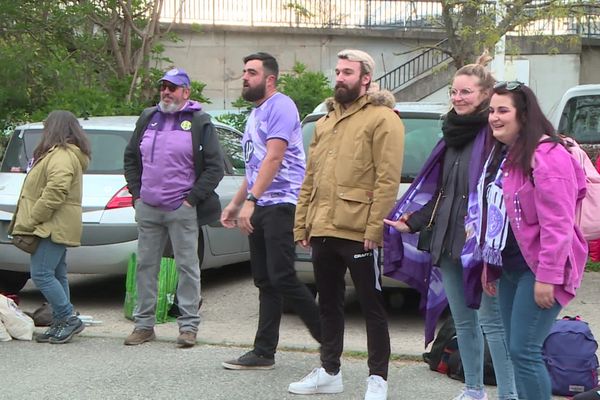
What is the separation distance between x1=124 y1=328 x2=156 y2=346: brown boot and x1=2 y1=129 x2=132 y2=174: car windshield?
1802mm

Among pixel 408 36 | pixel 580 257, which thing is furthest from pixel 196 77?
pixel 580 257

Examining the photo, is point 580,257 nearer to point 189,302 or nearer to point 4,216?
point 189,302

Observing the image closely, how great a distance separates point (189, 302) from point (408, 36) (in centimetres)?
1409

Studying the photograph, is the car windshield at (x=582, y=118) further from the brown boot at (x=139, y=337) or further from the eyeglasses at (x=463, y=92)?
the eyeglasses at (x=463, y=92)

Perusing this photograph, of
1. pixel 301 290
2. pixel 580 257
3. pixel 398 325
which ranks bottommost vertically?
pixel 398 325

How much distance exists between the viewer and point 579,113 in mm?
11938

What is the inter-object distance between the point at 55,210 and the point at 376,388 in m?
2.80

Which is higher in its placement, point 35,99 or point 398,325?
point 35,99

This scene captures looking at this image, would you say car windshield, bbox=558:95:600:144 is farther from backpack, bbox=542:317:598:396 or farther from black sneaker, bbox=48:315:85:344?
black sneaker, bbox=48:315:85:344

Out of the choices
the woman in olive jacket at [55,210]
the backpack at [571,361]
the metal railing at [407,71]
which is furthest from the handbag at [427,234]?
the metal railing at [407,71]

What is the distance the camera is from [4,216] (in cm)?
796

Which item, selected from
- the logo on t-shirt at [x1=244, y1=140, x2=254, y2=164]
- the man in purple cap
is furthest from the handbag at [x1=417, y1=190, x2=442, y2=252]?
the man in purple cap

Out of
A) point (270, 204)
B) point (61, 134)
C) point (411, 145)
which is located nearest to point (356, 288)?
point (270, 204)

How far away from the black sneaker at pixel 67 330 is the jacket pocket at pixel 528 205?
3.86 meters
